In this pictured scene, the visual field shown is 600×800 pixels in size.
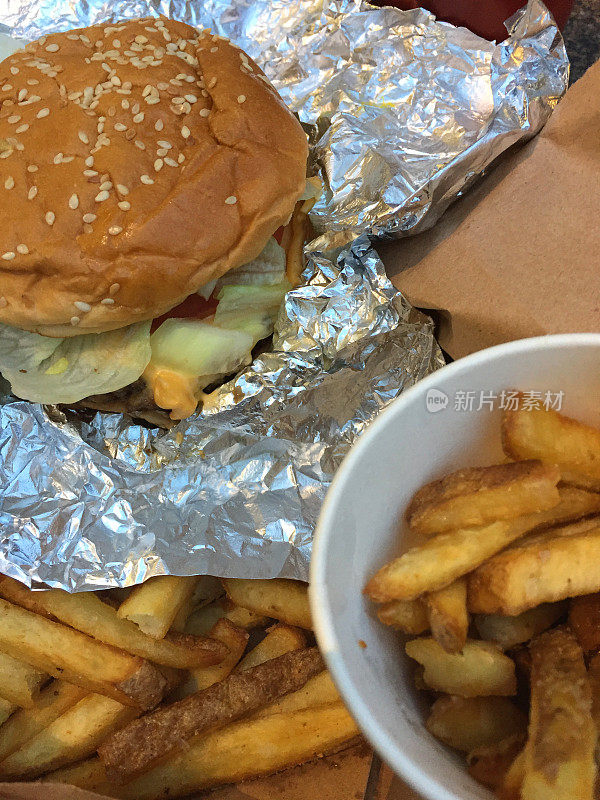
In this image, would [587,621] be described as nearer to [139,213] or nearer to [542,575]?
[542,575]

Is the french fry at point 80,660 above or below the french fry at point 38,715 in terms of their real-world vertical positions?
above

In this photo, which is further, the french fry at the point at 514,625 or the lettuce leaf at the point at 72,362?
the lettuce leaf at the point at 72,362

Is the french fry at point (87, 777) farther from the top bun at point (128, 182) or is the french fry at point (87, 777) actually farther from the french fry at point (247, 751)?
the top bun at point (128, 182)

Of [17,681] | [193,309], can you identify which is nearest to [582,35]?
[193,309]

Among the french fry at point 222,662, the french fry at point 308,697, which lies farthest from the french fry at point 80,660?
the french fry at point 308,697

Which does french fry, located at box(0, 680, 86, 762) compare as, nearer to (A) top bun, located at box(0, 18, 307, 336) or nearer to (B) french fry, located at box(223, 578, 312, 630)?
(B) french fry, located at box(223, 578, 312, 630)
